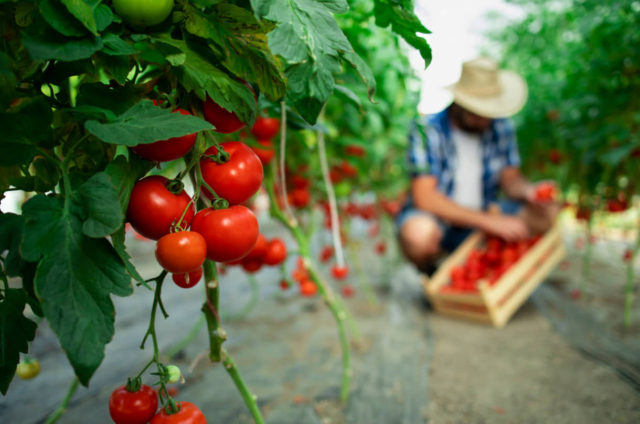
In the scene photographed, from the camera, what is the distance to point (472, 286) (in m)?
2.05

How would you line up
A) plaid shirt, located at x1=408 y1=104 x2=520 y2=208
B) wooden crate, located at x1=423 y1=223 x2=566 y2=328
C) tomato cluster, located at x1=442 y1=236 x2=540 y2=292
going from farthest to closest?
plaid shirt, located at x1=408 y1=104 x2=520 y2=208 → tomato cluster, located at x1=442 y1=236 x2=540 y2=292 → wooden crate, located at x1=423 y1=223 x2=566 y2=328

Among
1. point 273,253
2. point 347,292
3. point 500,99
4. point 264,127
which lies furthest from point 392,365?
point 500,99

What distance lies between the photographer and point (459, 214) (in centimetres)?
227

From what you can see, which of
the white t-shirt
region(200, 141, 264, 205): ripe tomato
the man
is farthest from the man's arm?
region(200, 141, 264, 205): ripe tomato

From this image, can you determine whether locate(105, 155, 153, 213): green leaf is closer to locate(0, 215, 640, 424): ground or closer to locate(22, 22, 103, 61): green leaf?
locate(22, 22, 103, 61): green leaf

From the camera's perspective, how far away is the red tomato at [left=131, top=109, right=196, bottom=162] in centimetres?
44

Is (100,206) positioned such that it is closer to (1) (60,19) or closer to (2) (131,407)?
(1) (60,19)

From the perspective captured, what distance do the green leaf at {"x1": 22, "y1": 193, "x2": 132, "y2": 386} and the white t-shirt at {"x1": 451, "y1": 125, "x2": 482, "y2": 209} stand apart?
2465mm

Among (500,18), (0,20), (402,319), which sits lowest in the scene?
(402,319)

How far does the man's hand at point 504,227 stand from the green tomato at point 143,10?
6.95 ft

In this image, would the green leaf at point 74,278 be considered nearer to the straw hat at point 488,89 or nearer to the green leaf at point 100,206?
the green leaf at point 100,206

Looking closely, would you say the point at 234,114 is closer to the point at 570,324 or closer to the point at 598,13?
the point at 598,13

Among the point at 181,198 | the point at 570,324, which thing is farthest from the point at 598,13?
the point at 181,198

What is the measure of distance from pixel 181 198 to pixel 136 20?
201mm
